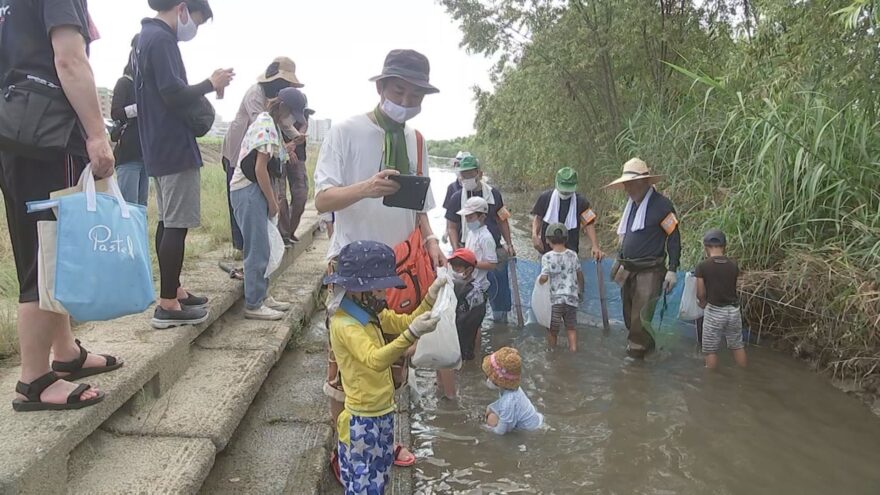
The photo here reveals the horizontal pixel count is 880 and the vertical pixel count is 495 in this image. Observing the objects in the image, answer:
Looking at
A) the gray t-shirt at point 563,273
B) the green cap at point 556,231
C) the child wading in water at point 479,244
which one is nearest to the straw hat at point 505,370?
Result: the child wading in water at point 479,244

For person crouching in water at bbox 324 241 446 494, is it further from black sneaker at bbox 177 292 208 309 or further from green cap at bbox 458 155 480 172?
green cap at bbox 458 155 480 172

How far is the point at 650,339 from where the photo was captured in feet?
15.8

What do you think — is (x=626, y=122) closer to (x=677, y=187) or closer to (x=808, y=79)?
(x=677, y=187)

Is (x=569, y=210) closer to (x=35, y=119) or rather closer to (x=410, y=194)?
(x=410, y=194)

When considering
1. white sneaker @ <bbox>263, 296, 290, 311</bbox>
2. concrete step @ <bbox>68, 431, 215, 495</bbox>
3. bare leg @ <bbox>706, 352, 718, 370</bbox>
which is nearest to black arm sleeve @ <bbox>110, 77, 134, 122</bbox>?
white sneaker @ <bbox>263, 296, 290, 311</bbox>

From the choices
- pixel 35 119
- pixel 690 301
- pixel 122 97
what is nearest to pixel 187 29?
pixel 122 97

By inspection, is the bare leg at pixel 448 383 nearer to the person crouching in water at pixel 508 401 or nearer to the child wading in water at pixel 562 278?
the person crouching in water at pixel 508 401

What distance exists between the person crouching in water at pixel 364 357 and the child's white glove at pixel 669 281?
2.96 metres

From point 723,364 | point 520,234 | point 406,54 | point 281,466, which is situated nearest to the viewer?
point 406,54

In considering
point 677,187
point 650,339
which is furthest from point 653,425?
point 677,187

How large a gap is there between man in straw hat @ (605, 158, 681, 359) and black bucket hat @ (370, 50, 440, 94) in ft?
9.05

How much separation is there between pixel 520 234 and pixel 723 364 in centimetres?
665

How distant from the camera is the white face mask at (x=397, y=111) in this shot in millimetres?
2471

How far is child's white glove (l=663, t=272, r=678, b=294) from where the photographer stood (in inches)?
184
